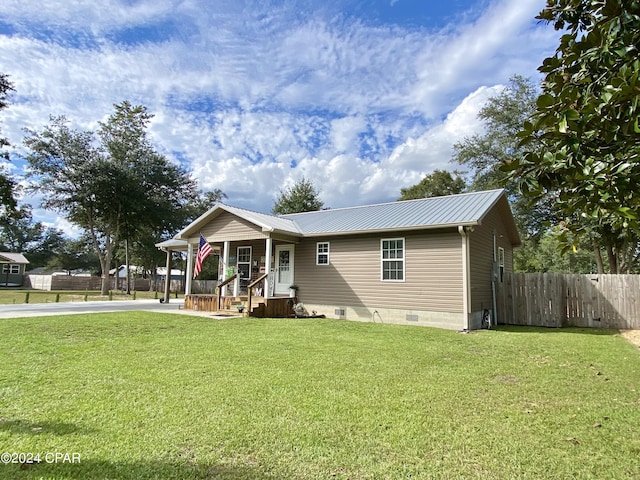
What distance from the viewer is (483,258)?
12828mm

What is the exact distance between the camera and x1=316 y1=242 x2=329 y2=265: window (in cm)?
1415

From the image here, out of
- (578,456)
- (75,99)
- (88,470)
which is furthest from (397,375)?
(75,99)

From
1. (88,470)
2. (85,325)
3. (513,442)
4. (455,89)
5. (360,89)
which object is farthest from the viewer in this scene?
(455,89)

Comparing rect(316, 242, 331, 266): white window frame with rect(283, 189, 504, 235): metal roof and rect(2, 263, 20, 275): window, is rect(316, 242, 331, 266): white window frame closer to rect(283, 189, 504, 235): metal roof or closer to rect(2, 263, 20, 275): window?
rect(283, 189, 504, 235): metal roof

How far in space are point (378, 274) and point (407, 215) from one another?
2.41m

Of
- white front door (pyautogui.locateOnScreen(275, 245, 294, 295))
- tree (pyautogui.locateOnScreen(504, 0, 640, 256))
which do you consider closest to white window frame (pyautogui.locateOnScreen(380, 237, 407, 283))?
white front door (pyautogui.locateOnScreen(275, 245, 294, 295))

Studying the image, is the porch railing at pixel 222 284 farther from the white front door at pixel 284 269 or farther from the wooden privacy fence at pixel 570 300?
the wooden privacy fence at pixel 570 300

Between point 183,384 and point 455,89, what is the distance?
1590 cm

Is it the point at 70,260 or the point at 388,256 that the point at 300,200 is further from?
the point at 70,260

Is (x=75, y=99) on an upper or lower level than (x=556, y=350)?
upper

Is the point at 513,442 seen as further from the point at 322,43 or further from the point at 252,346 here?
the point at 322,43

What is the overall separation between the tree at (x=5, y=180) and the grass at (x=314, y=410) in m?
19.4

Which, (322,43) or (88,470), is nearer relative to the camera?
(88,470)

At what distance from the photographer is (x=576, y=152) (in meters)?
2.00
